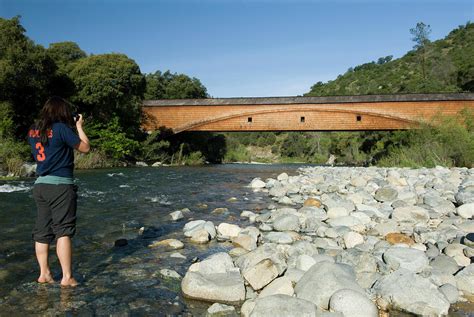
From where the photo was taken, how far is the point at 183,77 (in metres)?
38.6

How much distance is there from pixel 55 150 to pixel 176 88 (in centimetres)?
3545

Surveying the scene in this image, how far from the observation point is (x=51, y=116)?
2910 millimetres

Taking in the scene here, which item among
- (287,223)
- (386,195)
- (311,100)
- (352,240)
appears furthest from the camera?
(311,100)

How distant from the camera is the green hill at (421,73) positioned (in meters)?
36.6

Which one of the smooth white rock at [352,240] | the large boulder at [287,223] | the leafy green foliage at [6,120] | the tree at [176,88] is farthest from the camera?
the tree at [176,88]

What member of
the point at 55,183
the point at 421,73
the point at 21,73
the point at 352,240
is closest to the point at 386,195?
the point at 352,240

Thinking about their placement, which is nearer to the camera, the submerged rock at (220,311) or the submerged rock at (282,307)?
the submerged rock at (282,307)

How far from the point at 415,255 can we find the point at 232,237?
207 cm

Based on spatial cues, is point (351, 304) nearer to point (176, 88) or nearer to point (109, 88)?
point (109, 88)

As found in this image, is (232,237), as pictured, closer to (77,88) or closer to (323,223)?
(323,223)

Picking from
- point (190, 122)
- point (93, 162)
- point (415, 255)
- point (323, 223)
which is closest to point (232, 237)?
point (323, 223)

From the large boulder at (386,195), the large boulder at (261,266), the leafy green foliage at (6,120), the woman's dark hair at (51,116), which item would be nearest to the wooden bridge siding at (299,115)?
the leafy green foliage at (6,120)

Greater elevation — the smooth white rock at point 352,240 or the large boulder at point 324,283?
the large boulder at point 324,283

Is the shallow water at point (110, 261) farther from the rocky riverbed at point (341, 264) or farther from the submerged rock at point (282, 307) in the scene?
→ the submerged rock at point (282, 307)
